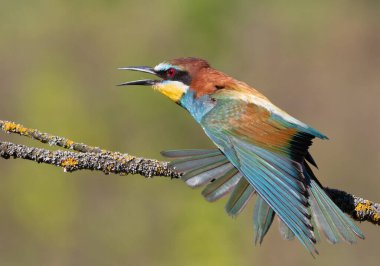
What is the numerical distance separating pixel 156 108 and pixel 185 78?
5.36 feet

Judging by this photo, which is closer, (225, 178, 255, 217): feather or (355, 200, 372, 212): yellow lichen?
(355, 200, 372, 212): yellow lichen

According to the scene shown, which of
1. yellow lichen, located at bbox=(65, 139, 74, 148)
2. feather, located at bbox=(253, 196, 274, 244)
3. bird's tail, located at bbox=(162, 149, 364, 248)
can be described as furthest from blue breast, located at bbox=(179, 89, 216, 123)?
yellow lichen, located at bbox=(65, 139, 74, 148)

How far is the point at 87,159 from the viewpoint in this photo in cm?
244

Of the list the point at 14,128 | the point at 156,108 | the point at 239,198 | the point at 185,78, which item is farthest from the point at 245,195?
the point at 156,108

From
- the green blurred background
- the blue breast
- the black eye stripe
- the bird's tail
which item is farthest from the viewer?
the green blurred background

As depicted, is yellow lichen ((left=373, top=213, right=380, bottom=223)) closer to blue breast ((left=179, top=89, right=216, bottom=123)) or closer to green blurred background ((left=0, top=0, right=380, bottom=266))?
blue breast ((left=179, top=89, right=216, bottom=123))

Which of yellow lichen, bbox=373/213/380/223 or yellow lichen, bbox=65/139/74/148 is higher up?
yellow lichen, bbox=65/139/74/148

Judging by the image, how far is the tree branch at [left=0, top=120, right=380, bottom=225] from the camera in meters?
2.40

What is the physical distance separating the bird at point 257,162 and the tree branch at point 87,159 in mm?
112

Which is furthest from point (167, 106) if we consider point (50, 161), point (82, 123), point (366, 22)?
point (50, 161)

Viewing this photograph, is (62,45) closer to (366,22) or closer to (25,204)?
(25,204)

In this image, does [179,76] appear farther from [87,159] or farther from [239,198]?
[87,159]

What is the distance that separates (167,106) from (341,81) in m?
1.50

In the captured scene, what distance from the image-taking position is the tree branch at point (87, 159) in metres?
2.40
